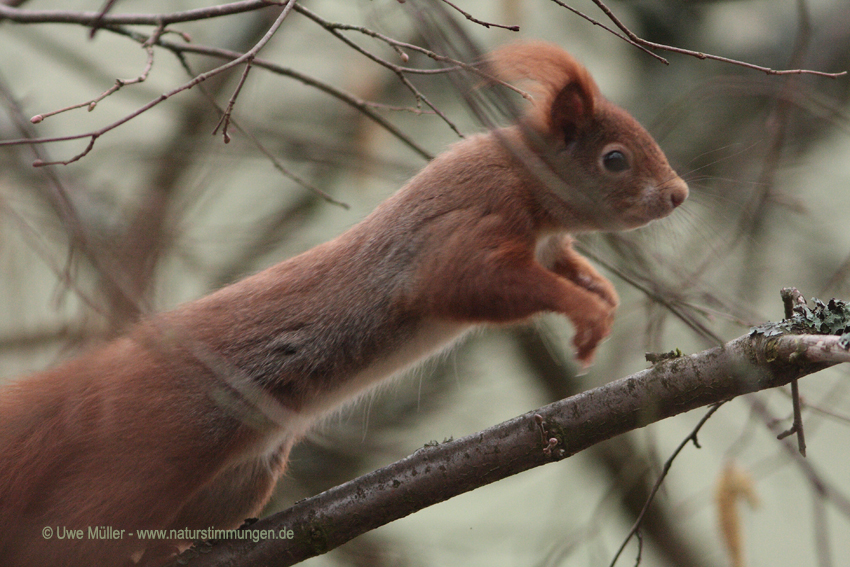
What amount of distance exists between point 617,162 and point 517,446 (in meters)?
0.97

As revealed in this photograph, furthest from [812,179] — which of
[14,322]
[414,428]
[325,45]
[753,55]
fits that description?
[14,322]

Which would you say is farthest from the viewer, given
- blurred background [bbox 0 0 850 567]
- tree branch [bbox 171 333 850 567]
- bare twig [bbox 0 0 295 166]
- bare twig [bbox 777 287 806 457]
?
blurred background [bbox 0 0 850 567]

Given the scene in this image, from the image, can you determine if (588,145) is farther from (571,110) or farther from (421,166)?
(421,166)

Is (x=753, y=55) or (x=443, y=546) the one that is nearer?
(x=443, y=546)

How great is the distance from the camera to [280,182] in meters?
4.29

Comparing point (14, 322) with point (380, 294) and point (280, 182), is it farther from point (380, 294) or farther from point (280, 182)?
point (280, 182)

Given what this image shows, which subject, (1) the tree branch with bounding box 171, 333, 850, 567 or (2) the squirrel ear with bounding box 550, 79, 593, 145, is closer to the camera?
(1) the tree branch with bounding box 171, 333, 850, 567

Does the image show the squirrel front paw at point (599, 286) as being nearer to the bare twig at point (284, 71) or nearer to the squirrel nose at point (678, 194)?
the squirrel nose at point (678, 194)

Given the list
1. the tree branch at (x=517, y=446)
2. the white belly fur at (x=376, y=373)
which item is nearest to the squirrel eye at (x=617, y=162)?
the white belly fur at (x=376, y=373)

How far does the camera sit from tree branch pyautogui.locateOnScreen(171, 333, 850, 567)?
5.13 ft

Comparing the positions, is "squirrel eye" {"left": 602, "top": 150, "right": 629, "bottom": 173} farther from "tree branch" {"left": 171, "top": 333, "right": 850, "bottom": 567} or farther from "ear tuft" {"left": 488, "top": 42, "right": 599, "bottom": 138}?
"tree branch" {"left": 171, "top": 333, "right": 850, "bottom": 567}

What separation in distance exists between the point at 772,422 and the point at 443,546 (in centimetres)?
228

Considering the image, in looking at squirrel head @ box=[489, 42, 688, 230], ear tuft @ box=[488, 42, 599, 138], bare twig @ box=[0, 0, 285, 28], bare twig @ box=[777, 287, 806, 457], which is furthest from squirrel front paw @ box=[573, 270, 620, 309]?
bare twig @ box=[0, 0, 285, 28]

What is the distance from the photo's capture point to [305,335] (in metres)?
2.10
